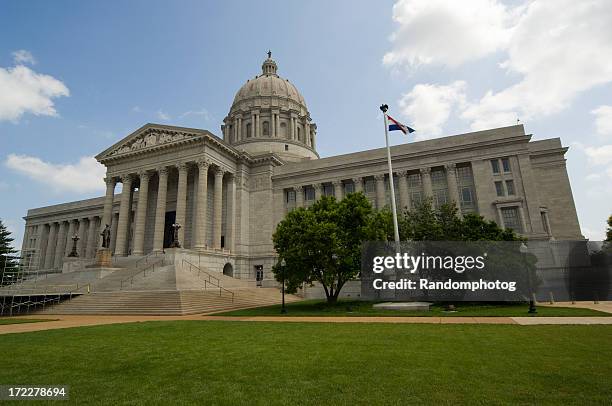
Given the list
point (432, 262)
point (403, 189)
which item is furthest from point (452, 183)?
point (432, 262)

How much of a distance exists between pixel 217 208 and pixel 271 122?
29082 millimetres

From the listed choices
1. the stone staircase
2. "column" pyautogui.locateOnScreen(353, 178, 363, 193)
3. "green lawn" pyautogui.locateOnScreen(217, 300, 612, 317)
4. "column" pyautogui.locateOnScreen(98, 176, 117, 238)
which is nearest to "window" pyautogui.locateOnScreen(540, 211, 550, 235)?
"green lawn" pyautogui.locateOnScreen(217, 300, 612, 317)

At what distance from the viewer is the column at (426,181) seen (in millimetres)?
46594

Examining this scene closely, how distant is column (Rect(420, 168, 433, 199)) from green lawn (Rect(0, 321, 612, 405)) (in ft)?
113

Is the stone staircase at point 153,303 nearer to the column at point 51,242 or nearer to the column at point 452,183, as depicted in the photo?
the column at point 452,183

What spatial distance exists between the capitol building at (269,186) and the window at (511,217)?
0.40 ft

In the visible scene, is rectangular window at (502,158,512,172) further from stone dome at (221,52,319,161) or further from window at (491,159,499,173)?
stone dome at (221,52,319,161)

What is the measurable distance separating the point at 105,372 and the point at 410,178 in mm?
46444

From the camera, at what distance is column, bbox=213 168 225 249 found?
47.6 meters

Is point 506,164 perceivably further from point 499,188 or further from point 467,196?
point 467,196

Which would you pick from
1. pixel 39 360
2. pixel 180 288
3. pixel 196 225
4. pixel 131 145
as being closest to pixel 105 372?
pixel 39 360

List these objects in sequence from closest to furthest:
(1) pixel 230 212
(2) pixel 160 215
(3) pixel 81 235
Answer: (2) pixel 160 215 → (1) pixel 230 212 → (3) pixel 81 235

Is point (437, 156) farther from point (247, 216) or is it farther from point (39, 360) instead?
point (39, 360)

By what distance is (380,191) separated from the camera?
1949 inches
